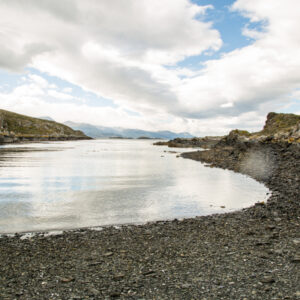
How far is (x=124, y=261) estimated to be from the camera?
10.8 m

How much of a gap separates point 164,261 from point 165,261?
0.04 meters

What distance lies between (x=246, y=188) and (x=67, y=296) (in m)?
27.0

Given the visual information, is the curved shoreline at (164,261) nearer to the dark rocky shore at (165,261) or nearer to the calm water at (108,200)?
the dark rocky shore at (165,261)

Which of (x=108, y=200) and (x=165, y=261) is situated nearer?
(x=165, y=261)

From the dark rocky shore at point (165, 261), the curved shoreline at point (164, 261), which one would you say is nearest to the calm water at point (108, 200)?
the dark rocky shore at point (165, 261)

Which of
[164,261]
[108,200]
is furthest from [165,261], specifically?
[108,200]

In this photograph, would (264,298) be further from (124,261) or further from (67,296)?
(67,296)

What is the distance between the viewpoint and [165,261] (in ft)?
34.8

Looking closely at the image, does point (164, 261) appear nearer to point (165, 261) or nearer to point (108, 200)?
point (165, 261)

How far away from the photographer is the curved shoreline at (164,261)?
8219 mm

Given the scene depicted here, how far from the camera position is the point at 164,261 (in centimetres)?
1062

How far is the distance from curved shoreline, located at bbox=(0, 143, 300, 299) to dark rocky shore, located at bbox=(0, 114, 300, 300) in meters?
0.03

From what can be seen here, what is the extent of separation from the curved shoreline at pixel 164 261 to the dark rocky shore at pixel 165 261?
3 centimetres

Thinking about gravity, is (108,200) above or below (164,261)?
below
